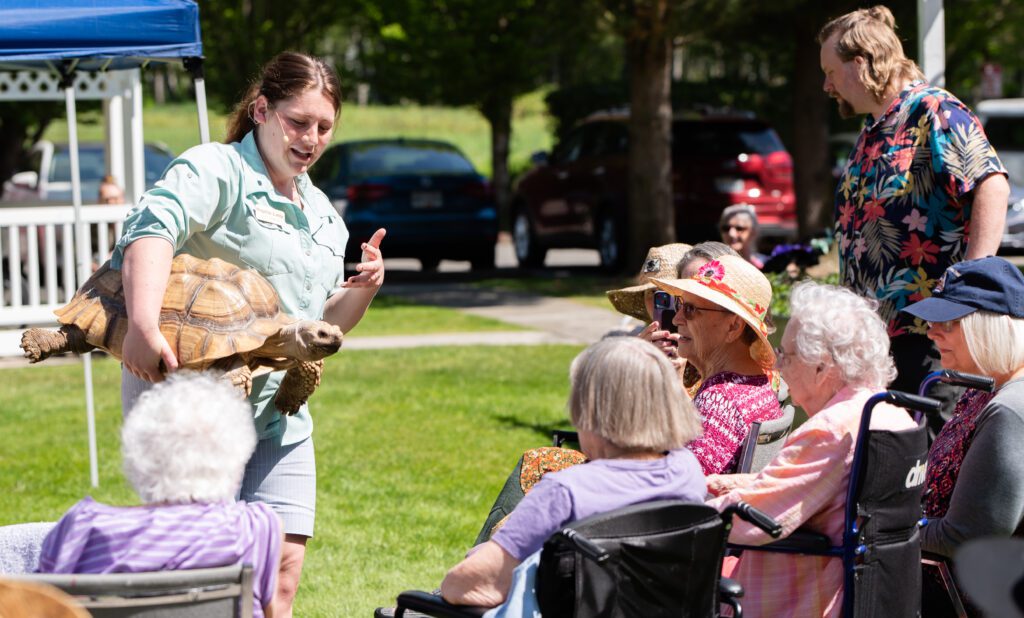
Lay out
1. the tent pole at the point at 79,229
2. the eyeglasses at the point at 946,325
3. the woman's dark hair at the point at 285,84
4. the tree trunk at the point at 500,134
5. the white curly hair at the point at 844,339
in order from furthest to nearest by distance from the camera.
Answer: the tree trunk at the point at 500,134
the tent pole at the point at 79,229
the eyeglasses at the point at 946,325
the woman's dark hair at the point at 285,84
the white curly hair at the point at 844,339

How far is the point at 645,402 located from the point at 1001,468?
3.76 feet

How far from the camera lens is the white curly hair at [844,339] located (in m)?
3.52

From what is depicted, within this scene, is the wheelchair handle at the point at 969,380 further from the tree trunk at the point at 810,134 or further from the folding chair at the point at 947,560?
the tree trunk at the point at 810,134

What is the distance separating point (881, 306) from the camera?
4.77 meters

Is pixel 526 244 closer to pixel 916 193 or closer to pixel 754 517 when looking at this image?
pixel 916 193

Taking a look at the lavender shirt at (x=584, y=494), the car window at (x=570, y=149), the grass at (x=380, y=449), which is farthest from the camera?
the car window at (x=570, y=149)

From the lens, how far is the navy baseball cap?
12.3ft

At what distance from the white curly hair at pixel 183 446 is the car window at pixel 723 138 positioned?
13.6 meters

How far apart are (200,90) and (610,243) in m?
11.3

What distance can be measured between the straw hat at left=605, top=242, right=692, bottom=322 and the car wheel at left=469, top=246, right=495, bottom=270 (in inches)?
496

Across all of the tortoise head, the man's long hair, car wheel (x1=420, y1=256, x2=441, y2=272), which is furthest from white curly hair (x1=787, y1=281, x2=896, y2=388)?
car wheel (x1=420, y1=256, x2=441, y2=272)

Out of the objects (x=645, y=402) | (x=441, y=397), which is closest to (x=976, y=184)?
(x=645, y=402)

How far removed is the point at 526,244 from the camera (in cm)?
1908

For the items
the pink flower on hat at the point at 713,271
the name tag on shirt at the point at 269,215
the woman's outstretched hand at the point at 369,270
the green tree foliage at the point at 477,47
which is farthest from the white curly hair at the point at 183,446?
the green tree foliage at the point at 477,47
